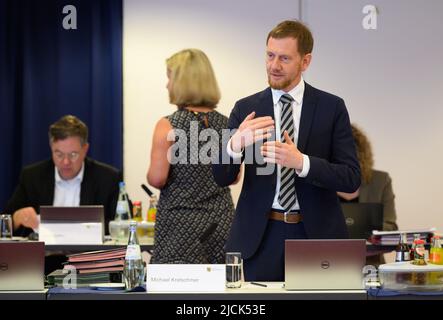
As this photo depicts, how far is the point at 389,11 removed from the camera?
5.08 m

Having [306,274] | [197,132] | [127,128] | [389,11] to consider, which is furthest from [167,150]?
[389,11]

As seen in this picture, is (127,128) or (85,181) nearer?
(85,181)

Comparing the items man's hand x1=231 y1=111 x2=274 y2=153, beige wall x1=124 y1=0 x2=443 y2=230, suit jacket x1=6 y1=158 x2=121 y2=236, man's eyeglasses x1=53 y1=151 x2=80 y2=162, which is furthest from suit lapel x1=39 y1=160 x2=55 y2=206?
man's hand x1=231 y1=111 x2=274 y2=153

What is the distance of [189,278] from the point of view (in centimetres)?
229

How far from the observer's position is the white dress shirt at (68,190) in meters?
4.27

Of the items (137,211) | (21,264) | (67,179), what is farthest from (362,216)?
(21,264)

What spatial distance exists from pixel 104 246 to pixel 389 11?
2.49 meters

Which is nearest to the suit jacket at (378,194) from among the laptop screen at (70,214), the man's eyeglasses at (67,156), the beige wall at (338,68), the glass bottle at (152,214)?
the beige wall at (338,68)

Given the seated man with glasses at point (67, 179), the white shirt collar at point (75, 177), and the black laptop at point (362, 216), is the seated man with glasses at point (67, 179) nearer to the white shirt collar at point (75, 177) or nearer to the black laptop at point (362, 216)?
the white shirt collar at point (75, 177)

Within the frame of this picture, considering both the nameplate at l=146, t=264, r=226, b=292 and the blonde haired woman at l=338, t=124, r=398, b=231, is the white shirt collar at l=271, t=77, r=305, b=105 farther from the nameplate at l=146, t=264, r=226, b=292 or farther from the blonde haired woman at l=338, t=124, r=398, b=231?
the blonde haired woman at l=338, t=124, r=398, b=231

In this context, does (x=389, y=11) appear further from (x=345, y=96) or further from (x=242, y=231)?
(x=242, y=231)

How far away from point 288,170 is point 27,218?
184 centimetres

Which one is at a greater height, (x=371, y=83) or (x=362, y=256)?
(x=371, y=83)

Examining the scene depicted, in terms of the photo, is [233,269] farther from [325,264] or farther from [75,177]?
[75,177]
